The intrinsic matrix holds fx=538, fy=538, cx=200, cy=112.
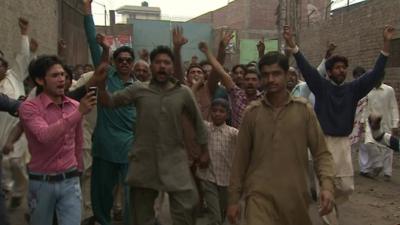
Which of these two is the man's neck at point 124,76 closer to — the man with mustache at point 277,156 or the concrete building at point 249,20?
the man with mustache at point 277,156

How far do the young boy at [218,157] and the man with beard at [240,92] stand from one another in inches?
11.6

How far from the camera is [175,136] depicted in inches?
175

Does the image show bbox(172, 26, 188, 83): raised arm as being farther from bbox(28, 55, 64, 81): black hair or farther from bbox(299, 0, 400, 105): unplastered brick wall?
A: bbox(299, 0, 400, 105): unplastered brick wall

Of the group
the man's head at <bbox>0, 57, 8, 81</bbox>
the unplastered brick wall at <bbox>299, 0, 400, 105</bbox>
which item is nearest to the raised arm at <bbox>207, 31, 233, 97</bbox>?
the man's head at <bbox>0, 57, 8, 81</bbox>

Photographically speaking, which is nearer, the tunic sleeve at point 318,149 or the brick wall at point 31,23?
the tunic sleeve at point 318,149

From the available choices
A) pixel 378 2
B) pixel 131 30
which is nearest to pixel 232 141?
pixel 378 2

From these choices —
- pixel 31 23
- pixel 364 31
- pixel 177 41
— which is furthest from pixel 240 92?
pixel 364 31

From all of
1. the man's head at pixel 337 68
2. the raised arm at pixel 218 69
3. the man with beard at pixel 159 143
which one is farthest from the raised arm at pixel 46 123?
the man's head at pixel 337 68

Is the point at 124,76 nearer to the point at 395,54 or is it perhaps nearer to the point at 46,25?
the point at 395,54

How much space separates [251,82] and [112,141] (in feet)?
5.55

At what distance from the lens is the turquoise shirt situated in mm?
5273

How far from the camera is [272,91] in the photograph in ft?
12.2

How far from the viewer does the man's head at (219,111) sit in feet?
18.5

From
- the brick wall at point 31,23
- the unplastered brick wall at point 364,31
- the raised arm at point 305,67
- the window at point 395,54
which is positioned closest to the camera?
the raised arm at point 305,67
